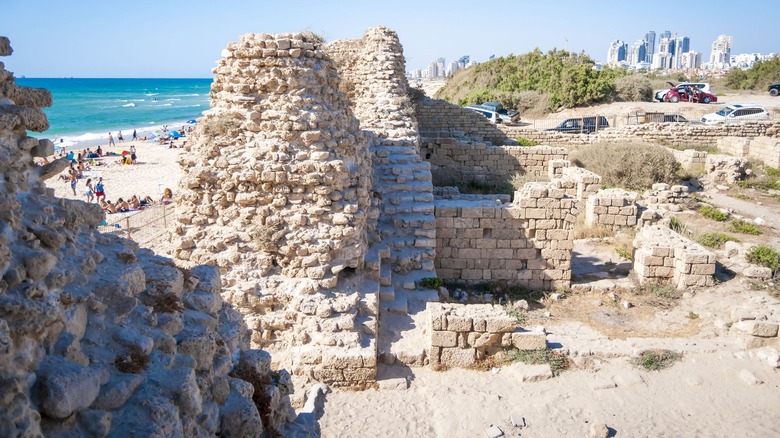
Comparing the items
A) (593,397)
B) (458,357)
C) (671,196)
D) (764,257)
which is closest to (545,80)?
(671,196)

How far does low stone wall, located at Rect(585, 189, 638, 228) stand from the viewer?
1228 cm

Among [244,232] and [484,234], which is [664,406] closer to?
[484,234]

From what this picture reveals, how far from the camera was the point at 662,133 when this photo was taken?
72.0 feet

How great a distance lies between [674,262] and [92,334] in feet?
31.6

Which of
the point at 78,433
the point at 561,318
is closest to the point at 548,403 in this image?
the point at 561,318

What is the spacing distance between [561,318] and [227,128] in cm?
597

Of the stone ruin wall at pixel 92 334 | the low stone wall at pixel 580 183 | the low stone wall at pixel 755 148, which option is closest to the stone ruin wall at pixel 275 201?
the stone ruin wall at pixel 92 334

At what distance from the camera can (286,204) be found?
681cm

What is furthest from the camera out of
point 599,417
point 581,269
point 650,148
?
point 650,148

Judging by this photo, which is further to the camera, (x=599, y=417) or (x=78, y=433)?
(x=599, y=417)

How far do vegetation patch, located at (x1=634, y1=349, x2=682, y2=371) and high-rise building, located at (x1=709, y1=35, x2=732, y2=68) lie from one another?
218 metres

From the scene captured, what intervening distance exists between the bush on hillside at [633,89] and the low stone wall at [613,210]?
2150cm

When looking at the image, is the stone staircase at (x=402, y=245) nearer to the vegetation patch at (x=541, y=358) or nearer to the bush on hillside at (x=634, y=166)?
the vegetation patch at (x=541, y=358)

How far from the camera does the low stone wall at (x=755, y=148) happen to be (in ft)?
62.6
